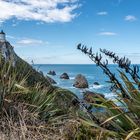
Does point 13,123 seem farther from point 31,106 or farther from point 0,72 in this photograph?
point 0,72

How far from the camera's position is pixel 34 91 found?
29.3ft

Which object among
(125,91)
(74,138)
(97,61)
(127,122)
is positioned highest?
(97,61)

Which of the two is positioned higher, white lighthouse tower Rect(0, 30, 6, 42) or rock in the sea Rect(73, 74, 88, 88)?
white lighthouse tower Rect(0, 30, 6, 42)

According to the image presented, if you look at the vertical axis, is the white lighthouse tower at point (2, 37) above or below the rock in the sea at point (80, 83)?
above

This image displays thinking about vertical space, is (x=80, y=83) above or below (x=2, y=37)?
below

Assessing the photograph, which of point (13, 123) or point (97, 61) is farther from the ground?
point (97, 61)

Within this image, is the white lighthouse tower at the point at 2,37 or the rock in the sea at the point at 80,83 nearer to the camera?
the rock in the sea at the point at 80,83

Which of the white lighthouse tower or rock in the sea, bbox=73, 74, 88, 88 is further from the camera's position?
the white lighthouse tower

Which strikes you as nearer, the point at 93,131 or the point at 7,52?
the point at 93,131

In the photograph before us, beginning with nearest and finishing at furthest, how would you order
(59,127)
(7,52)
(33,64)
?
(59,127) < (33,64) < (7,52)

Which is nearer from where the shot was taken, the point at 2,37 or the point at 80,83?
the point at 2,37

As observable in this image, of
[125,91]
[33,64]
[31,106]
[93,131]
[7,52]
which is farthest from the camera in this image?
[7,52]

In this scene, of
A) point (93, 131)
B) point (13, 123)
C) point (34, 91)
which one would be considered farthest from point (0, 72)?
point (93, 131)

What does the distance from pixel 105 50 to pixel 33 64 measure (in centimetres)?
446
